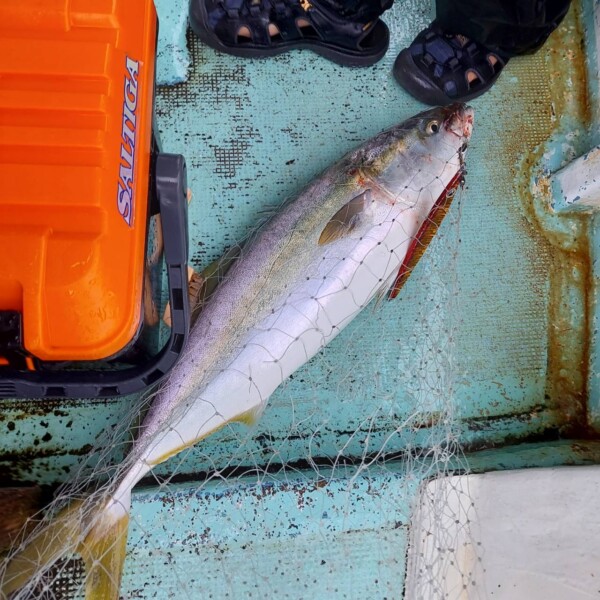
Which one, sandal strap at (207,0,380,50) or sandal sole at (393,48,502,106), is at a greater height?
sandal strap at (207,0,380,50)

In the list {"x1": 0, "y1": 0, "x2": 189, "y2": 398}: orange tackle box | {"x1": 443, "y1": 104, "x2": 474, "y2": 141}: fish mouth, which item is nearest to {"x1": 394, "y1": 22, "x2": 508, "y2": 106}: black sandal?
{"x1": 443, "y1": 104, "x2": 474, "y2": 141}: fish mouth

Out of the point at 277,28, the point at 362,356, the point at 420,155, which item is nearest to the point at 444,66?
the point at 420,155

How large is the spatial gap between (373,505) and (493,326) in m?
0.89

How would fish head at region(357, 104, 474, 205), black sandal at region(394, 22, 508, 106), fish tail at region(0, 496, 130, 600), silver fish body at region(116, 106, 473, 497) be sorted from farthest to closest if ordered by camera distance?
black sandal at region(394, 22, 508, 106)
fish head at region(357, 104, 474, 205)
silver fish body at region(116, 106, 473, 497)
fish tail at region(0, 496, 130, 600)

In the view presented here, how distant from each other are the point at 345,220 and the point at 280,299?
36cm

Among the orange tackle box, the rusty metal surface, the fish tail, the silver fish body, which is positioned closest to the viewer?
the orange tackle box

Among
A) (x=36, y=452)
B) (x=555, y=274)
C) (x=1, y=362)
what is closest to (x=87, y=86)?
(x=1, y=362)

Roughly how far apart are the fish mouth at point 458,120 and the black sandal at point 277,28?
0.50 metres

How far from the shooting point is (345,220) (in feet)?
6.05

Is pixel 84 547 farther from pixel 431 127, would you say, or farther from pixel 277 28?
pixel 277 28

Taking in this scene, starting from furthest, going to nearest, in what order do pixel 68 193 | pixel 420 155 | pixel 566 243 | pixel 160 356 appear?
pixel 566 243
pixel 420 155
pixel 160 356
pixel 68 193

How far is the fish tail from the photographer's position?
1605 mm

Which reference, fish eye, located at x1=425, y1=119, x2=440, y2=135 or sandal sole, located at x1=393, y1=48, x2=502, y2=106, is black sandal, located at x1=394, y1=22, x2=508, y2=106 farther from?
fish eye, located at x1=425, y1=119, x2=440, y2=135

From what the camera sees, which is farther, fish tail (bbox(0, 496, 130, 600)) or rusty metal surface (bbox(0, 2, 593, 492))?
rusty metal surface (bbox(0, 2, 593, 492))
